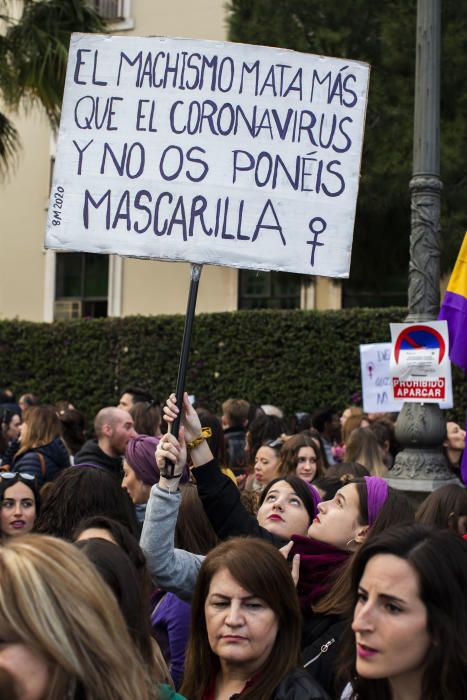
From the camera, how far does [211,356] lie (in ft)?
54.9

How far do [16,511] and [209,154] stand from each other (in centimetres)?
185

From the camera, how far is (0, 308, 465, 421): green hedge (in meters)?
15.1

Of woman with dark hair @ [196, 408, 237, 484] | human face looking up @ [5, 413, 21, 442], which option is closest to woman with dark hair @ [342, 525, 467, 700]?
woman with dark hair @ [196, 408, 237, 484]

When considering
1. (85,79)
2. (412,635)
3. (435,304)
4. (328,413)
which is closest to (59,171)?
(85,79)

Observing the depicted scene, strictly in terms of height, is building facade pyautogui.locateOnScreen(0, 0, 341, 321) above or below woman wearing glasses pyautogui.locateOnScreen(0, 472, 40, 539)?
above

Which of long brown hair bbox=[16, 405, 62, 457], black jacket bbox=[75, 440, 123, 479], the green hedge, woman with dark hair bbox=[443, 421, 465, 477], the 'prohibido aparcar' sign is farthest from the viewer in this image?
the green hedge

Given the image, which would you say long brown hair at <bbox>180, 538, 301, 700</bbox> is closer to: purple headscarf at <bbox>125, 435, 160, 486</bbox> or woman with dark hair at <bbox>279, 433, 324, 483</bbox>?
purple headscarf at <bbox>125, 435, 160, 486</bbox>

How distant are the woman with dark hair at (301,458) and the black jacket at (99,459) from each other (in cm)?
100

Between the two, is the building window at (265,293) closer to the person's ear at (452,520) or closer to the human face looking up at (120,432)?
the human face looking up at (120,432)

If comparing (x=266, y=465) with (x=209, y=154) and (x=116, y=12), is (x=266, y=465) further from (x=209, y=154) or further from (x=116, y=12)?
(x=116, y=12)

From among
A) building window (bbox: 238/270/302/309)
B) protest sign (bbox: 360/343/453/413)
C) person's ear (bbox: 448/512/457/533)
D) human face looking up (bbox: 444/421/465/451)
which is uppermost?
building window (bbox: 238/270/302/309)

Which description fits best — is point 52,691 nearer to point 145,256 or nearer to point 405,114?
point 145,256

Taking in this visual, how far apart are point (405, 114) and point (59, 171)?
10.8 metres

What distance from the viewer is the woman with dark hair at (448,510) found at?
14.7ft
